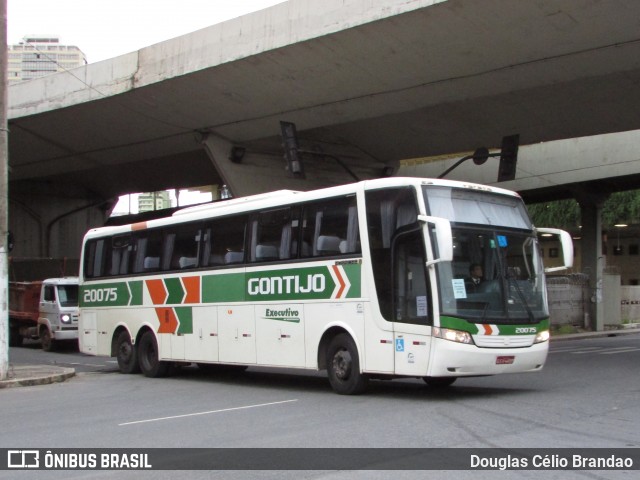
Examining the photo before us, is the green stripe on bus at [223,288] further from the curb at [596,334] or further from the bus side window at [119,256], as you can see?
the curb at [596,334]

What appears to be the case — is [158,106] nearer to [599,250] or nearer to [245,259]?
[245,259]

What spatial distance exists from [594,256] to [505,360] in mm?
28020

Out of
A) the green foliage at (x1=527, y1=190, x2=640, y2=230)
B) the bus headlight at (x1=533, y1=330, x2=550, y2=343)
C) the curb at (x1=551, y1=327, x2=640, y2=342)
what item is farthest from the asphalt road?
the green foliage at (x1=527, y1=190, x2=640, y2=230)

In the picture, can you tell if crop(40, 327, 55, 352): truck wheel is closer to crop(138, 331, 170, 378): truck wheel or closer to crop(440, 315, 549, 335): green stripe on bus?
crop(138, 331, 170, 378): truck wheel

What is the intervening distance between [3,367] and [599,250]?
2934 centimetres

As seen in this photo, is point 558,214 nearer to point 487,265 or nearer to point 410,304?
point 487,265

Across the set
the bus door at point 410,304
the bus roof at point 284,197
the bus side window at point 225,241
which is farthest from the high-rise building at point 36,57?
the bus door at point 410,304

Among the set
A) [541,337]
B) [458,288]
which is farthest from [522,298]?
[458,288]

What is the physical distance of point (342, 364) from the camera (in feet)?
42.2

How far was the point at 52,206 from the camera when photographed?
42.8 meters

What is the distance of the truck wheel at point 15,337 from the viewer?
29.5 meters

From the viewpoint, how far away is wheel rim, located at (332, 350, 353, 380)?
12.7 metres

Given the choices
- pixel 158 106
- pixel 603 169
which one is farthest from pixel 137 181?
pixel 603 169

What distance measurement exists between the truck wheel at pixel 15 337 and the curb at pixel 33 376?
36.8 feet
